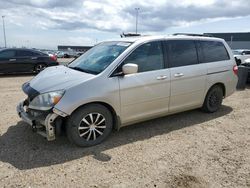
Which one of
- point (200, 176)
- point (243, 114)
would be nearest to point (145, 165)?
point (200, 176)

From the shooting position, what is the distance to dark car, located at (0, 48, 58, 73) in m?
12.8

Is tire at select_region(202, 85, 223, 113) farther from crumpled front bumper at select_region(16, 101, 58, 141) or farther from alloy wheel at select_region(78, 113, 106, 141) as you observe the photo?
crumpled front bumper at select_region(16, 101, 58, 141)

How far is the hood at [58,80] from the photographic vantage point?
4137mm

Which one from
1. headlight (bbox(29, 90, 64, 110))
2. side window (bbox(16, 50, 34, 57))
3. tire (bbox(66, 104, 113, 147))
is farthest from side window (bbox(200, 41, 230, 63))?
side window (bbox(16, 50, 34, 57))

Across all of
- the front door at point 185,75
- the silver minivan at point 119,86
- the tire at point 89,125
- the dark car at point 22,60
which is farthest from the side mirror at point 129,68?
the dark car at point 22,60

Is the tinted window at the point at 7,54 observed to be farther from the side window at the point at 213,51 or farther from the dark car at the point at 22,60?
the side window at the point at 213,51

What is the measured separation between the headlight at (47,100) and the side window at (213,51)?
3333 mm

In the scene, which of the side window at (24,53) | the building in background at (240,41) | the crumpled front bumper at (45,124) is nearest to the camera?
the crumpled front bumper at (45,124)

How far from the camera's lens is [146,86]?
15.6 ft

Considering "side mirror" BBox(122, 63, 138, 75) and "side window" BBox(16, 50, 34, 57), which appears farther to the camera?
"side window" BBox(16, 50, 34, 57)

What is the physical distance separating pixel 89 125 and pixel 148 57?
5.49ft

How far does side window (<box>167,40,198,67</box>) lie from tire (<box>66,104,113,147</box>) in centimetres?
176

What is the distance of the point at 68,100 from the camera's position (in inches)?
157

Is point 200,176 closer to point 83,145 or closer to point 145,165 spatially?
point 145,165
